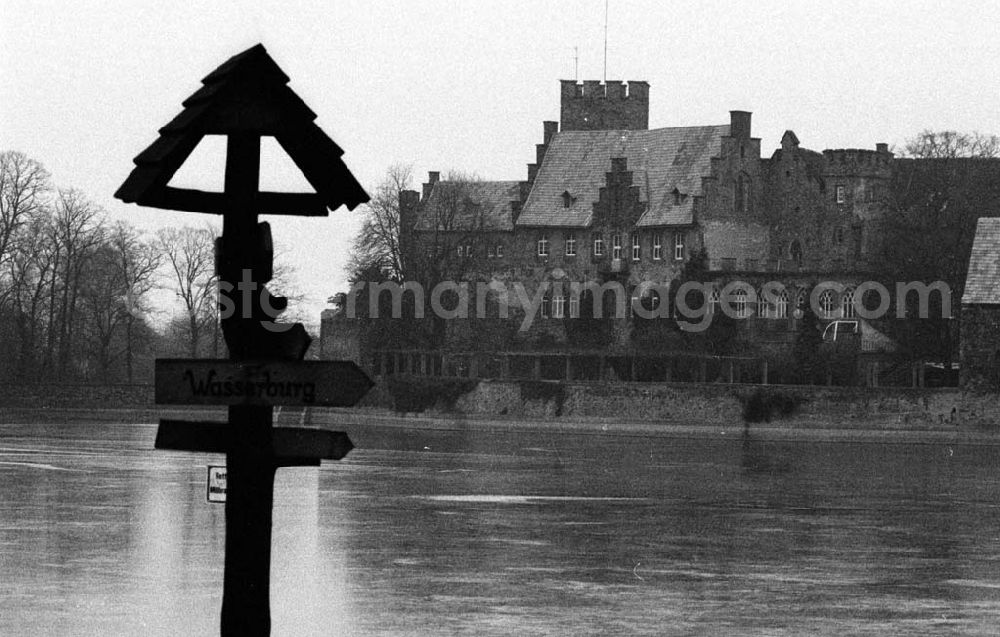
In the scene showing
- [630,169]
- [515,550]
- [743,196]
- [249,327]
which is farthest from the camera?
[630,169]

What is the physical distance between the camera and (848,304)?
303 feet

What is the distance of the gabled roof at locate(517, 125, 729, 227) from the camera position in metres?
101

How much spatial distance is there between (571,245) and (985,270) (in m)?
28.3

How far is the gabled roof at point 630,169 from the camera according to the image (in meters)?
101

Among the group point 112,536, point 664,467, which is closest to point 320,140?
point 112,536

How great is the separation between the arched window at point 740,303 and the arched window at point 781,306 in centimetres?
143

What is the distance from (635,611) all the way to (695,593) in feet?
5.96

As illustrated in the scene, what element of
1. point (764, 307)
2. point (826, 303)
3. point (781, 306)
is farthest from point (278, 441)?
point (781, 306)

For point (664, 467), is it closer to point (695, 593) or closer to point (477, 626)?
point (695, 593)

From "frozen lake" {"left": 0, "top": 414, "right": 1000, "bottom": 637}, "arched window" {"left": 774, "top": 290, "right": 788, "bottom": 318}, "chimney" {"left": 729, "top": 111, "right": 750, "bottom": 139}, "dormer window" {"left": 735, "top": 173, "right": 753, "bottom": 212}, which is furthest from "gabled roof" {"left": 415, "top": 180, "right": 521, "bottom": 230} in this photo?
"frozen lake" {"left": 0, "top": 414, "right": 1000, "bottom": 637}

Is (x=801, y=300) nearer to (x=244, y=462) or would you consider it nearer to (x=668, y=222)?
(x=668, y=222)

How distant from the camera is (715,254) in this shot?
97312 millimetres

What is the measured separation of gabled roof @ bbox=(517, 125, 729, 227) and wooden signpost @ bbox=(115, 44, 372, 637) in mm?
86699

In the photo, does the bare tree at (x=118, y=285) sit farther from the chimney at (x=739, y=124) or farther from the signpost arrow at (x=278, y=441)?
the signpost arrow at (x=278, y=441)
